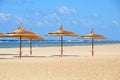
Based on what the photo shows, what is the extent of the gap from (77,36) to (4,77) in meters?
9.05

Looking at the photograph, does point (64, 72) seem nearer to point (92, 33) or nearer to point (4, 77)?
point (4, 77)

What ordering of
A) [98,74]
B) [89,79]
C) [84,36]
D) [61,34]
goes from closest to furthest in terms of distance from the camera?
1. [89,79]
2. [98,74]
3. [61,34]
4. [84,36]

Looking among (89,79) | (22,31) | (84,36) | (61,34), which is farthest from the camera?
(84,36)

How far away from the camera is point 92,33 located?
18047mm

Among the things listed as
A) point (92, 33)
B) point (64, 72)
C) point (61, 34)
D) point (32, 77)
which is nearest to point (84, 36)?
point (92, 33)

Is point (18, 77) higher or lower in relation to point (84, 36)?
lower

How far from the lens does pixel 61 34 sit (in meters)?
16.7

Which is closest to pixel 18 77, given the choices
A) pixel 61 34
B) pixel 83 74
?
pixel 83 74

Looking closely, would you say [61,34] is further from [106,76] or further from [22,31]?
[106,76]

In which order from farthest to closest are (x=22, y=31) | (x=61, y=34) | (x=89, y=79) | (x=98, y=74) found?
(x=61, y=34), (x=22, y=31), (x=98, y=74), (x=89, y=79)

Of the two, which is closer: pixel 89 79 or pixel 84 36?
pixel 89 79

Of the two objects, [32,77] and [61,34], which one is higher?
[61,34]

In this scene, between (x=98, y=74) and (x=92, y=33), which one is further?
(x=92, y=33)

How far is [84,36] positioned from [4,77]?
9707 millimetres
